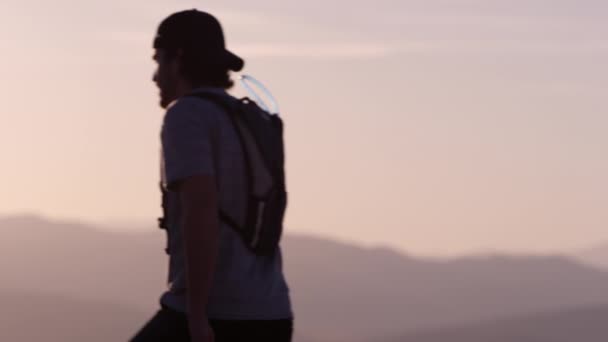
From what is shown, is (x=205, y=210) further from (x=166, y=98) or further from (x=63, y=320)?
(x=63, y=320)

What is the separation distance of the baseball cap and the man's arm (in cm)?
52

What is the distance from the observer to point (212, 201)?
610 centimetres

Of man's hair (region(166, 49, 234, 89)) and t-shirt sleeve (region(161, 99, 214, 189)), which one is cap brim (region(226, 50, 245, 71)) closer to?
man's hair (region(166, 49, 234, 89))

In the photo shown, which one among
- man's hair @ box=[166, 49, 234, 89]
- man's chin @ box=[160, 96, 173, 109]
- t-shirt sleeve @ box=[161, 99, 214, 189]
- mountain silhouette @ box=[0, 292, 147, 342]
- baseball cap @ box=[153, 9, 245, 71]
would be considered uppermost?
mountain silhouette @ box=[0, 292, 147, 342]

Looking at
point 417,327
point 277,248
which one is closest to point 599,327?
point 417,327

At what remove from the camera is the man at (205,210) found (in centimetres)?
612

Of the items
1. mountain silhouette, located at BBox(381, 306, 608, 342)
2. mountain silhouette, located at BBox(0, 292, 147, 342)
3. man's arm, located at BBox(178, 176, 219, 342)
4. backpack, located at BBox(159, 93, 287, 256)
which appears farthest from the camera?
mountain silhouette, located at BBox(0, 292, 147, 342)

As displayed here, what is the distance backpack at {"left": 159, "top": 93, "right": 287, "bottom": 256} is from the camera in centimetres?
629

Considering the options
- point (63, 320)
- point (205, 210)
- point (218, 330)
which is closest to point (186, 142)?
point (205, 210)

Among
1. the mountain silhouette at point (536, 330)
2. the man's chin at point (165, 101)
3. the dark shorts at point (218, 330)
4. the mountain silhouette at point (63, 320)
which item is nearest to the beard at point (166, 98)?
the man's chin at point (165, 101)

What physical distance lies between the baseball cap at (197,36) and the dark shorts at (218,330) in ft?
3.02

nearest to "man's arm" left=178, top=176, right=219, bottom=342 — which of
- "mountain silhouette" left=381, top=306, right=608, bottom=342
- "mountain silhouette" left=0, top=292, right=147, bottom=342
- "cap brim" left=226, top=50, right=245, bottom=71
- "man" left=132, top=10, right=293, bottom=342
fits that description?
"man" left=132, top=10, right=293, bottom=342

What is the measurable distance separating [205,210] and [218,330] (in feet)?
1.53

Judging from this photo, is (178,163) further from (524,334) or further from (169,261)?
(524,334)
